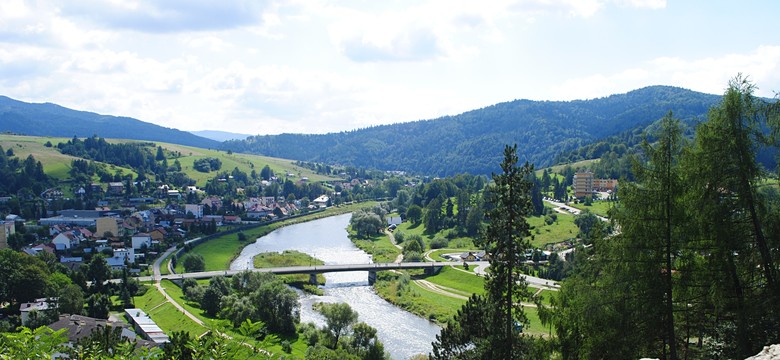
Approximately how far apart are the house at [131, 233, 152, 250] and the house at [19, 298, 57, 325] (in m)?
32.6

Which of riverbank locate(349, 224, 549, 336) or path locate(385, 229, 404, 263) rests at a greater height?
riverbank locate(349, 224, 549, 336)

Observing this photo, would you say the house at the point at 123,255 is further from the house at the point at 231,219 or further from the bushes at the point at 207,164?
the bushes at the point at 207,164

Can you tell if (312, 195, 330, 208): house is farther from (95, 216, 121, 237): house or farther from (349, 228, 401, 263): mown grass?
(95, 216, 121, 237): house

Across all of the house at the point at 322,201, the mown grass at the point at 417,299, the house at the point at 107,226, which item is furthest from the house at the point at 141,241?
the house at the point at 322,201

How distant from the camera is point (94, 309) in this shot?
49.2 meters

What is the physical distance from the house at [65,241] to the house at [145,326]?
3637 centimetres

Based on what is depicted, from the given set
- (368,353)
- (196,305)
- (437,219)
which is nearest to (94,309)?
(196,305)

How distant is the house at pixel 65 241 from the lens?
263 ft

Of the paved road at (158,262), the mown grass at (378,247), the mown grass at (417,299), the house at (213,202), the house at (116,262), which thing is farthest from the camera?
the house at (213,202)

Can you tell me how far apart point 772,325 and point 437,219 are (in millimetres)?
90322

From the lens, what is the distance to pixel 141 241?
8294 cm

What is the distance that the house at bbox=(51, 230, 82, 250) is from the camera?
80.1m

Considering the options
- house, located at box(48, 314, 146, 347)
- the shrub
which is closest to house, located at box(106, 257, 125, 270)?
house, located at box(48, 314, 146, 347)

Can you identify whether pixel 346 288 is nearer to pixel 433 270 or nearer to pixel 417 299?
pixel 417 299
